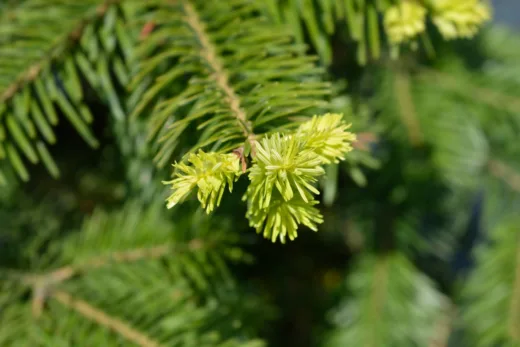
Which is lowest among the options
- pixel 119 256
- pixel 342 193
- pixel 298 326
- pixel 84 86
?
pixel 298 326

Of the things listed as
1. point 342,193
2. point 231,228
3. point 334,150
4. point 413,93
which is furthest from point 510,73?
point 334,150

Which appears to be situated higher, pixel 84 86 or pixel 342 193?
pixel 84 86

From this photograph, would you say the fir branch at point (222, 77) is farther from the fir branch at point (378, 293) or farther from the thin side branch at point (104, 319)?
the fir branch at point (378, 293)

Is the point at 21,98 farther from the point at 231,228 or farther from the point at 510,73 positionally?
the point at 510,73

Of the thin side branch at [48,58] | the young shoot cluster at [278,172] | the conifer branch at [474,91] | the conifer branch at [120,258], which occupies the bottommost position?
the conifer branch at [474,91]

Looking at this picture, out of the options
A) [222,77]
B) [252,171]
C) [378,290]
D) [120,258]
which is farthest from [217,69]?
[378,290]

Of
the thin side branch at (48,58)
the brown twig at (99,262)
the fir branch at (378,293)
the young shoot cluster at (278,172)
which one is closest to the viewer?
the young shoot cluster at (278,172)

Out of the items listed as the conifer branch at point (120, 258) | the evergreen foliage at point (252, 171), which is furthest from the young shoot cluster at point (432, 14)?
the conifer branch at point (120, 258)

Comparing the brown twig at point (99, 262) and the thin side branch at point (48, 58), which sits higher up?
the thin side branch at point (48, 58)
